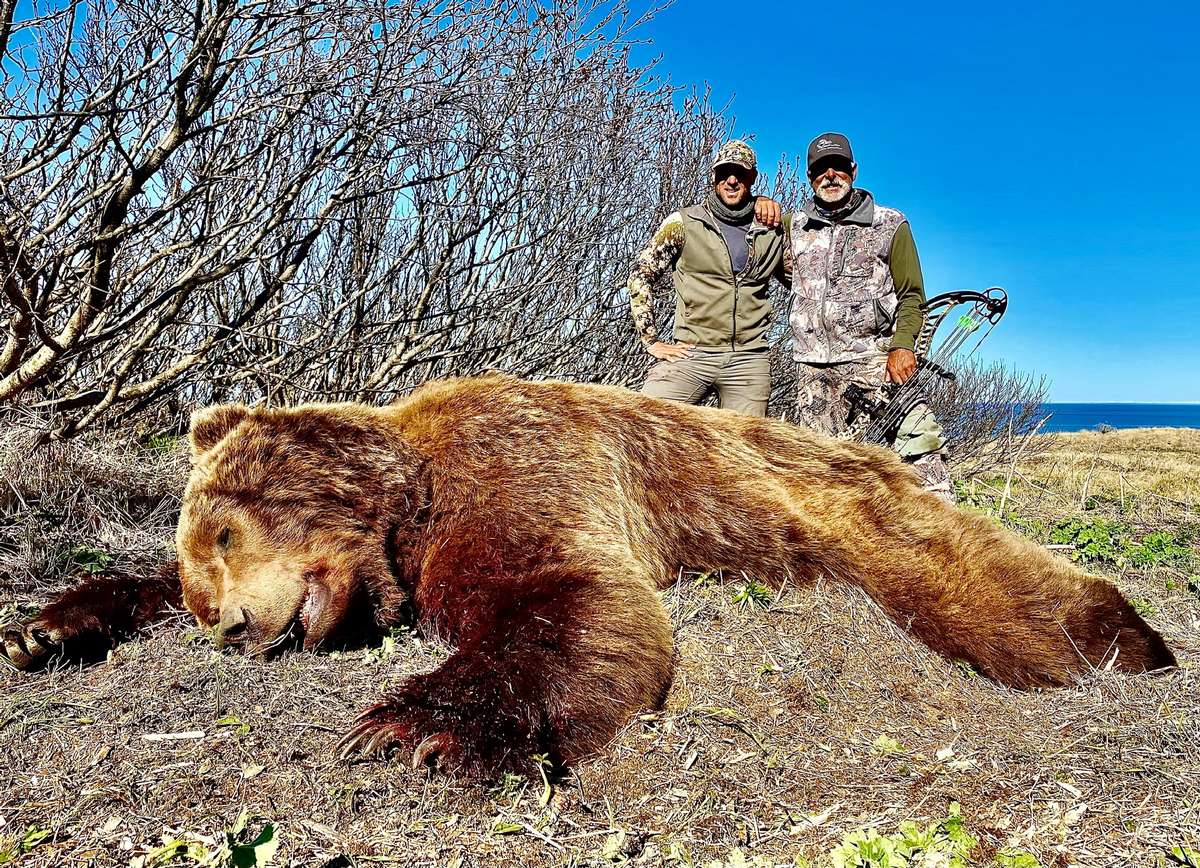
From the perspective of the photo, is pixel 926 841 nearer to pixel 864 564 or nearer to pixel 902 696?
pixel 902 696

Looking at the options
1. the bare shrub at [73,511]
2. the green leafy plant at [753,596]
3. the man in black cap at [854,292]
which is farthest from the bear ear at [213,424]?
the man in black cap at [854,292]

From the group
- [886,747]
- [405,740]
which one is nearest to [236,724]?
[405,740]

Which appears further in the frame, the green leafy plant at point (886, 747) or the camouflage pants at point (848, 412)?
the camouflage pants at point (848, 412)

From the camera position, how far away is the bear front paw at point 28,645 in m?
3.11

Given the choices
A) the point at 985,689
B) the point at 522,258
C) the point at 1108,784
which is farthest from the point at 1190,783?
the point at 522,258

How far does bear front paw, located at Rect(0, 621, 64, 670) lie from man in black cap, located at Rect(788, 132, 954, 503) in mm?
4406

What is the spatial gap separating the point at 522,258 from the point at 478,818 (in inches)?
241

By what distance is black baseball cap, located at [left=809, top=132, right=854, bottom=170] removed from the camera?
17.6 ft

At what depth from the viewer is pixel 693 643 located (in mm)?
3088

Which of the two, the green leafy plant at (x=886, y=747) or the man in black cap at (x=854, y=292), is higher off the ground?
the man in black cap at (x=854, y=292)

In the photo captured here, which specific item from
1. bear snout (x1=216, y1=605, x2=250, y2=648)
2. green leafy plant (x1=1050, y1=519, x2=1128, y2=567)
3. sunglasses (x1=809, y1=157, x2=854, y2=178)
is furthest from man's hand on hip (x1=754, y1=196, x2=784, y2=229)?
bear snout (x1=216, y1=605, x2=250, y2=648)

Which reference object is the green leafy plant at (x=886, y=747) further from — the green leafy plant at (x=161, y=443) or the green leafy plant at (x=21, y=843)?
the green leafy plant at (x=161, y=443)

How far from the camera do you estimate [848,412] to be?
5570mm

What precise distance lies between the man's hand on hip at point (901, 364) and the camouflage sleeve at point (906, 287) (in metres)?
0.04
